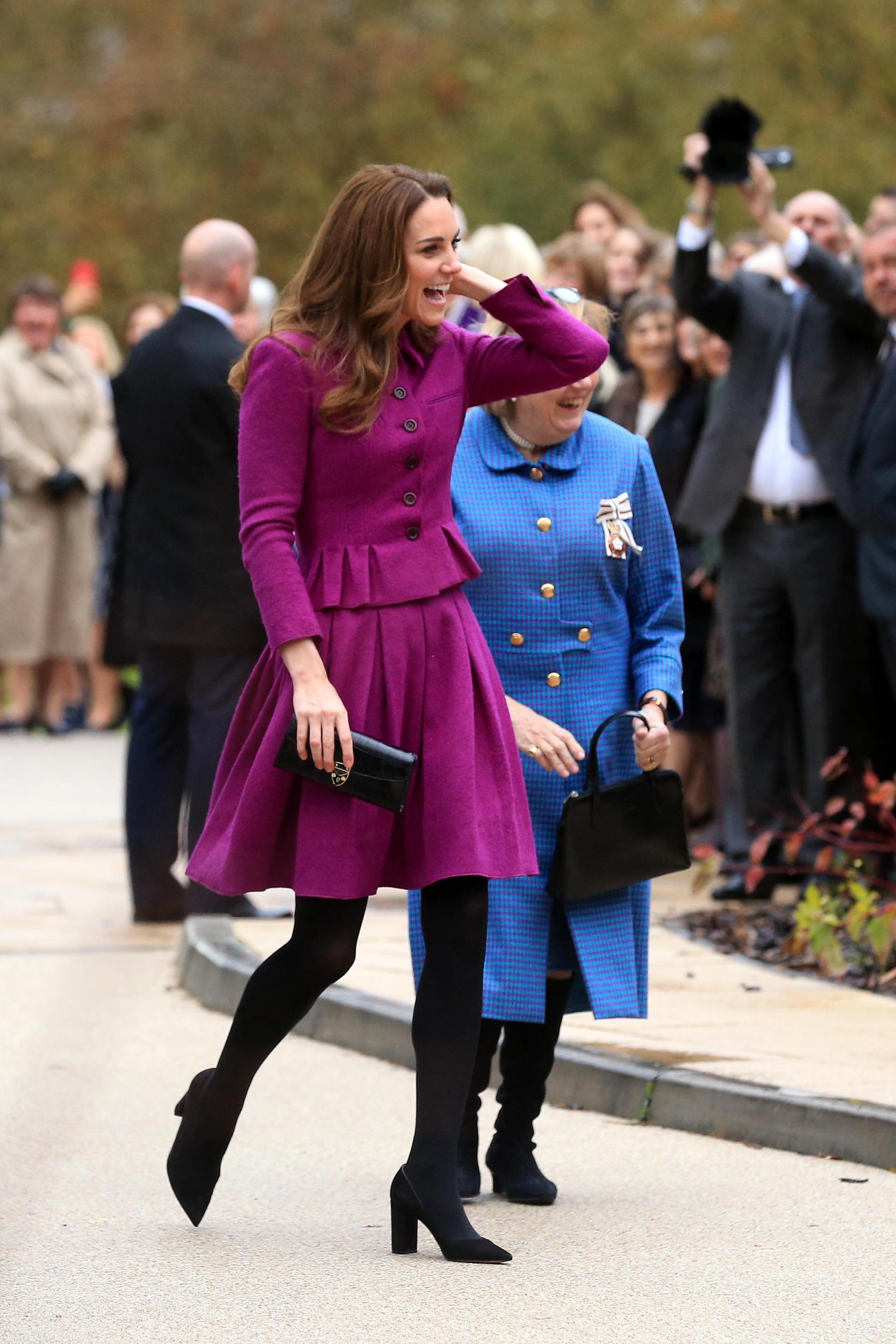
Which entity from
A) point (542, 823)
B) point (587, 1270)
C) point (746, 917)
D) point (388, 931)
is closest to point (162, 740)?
point (388, 931)

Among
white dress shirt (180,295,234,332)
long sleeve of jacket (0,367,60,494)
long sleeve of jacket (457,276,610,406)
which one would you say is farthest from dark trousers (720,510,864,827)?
long sleeve of jacket (0,367,60,494)

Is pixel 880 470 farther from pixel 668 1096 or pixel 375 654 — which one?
pixel 375 654

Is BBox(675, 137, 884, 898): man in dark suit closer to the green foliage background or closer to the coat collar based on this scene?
the coat collar

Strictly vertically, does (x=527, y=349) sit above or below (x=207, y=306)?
below

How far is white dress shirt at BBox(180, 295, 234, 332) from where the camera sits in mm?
8531

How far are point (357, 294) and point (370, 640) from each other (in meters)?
0.63

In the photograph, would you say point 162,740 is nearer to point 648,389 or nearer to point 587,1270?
point 648,389

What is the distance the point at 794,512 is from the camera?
28.1 ft

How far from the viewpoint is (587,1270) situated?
14.3 feet

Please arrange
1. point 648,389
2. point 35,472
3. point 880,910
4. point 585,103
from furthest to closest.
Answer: point 585,103, point 35,472, point 648,389, point 880,910

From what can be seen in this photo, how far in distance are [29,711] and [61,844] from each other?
531cm

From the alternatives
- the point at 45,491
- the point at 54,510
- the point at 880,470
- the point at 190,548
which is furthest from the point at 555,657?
the point at 54,510

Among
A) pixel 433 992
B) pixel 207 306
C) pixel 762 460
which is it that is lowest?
pixel 433 992

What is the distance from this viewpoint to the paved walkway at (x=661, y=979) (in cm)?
587
